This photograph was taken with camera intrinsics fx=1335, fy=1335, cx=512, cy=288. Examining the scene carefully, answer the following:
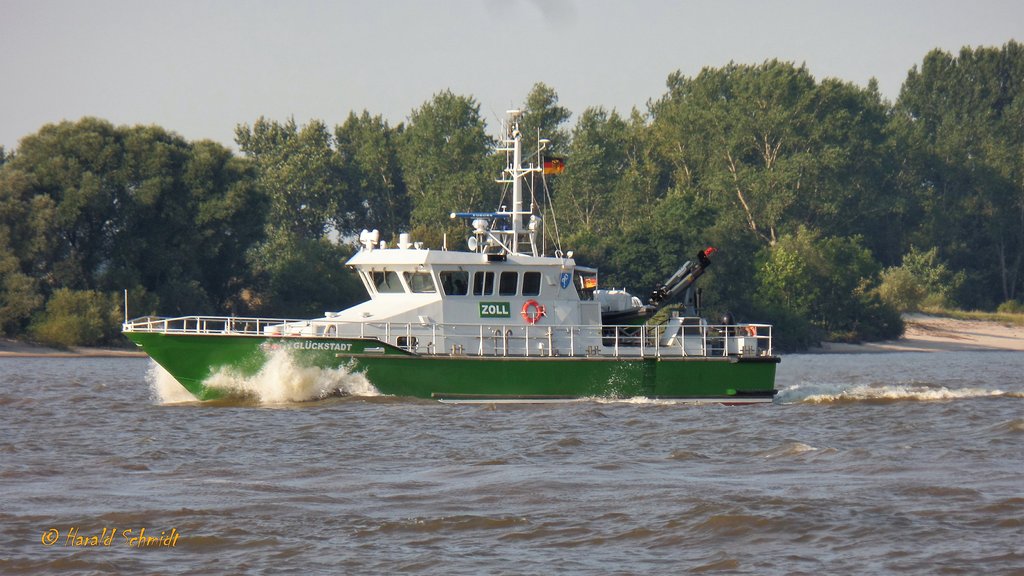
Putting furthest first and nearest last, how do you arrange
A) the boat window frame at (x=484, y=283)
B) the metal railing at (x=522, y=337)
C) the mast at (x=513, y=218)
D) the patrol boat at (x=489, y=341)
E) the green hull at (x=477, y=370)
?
the mast at (x=513, y=218) < the boat window frame at (x=484, y=283) < the metal railing at (x=522, y=337) < the patrol boat at (x=489, y=341) < the green hull at (x=477, y=370)

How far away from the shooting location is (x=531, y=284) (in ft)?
86.3

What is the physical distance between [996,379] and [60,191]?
36.8 m

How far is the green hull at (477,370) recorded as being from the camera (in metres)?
24.2

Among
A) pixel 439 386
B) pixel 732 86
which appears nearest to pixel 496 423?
pixel 439 386

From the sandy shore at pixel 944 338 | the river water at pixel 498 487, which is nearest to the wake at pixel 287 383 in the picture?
the river water at pixel 498 487

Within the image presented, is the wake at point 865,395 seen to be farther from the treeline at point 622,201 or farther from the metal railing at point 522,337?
the treeline at point 622,201

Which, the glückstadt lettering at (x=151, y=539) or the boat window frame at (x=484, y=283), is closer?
the glückstadt lettering at (x=151, y=539)

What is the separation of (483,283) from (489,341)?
1.17 metres

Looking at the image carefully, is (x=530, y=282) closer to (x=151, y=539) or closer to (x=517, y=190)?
(x=517, y=190)

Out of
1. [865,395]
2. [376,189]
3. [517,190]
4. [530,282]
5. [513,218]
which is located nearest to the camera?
[530,282]

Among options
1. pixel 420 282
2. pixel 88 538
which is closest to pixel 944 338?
pixel 420 282

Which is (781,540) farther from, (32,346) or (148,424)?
(32,346)

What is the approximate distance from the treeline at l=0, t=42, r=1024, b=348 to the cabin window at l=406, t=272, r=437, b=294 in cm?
2875

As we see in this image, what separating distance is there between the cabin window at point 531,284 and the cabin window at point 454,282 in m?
1.18
